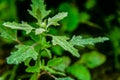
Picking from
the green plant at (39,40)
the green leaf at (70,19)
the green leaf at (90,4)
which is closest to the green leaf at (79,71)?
the green leaf at (70,19)

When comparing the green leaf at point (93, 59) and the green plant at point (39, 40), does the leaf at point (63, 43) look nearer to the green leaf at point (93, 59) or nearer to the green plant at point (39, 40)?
the green plant at point (39, 40)

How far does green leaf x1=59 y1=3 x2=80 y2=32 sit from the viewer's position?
249 cm

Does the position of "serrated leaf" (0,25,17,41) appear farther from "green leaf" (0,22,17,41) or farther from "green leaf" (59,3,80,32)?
"green leaf" (59,3,80,32)

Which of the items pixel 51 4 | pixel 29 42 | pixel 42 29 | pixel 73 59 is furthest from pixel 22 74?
pixel 42 29

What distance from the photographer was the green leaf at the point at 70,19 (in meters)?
2.49

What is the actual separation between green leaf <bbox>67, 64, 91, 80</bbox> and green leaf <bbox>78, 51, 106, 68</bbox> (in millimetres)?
60

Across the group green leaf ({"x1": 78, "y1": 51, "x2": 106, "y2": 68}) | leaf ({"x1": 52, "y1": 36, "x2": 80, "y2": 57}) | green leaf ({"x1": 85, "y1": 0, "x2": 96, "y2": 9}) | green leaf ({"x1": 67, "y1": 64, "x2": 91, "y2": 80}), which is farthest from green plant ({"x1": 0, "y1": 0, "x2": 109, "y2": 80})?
green leaf ({"x1": 85, "y1": 0, "x2": 96, "y2": 9})

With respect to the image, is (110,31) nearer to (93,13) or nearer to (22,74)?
(93,13)

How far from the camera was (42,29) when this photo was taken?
Result: 4.20 feet

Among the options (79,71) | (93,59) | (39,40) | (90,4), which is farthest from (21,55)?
(90,4)

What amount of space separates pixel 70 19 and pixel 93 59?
1.06 ft

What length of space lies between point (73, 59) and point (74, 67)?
13 centimetres

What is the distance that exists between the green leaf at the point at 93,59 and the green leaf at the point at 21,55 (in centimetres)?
121

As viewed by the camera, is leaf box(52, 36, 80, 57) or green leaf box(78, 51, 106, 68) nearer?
leaf box(52, 36, 80, 57)
